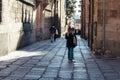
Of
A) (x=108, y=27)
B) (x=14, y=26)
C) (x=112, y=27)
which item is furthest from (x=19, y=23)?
(x=112, y=27)

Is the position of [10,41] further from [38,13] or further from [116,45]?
[38,13]

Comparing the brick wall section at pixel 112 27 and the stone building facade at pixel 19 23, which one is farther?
the stone building facade at pixel 19 23

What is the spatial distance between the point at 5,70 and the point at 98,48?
6910 mm

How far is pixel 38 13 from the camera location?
31.8 metres

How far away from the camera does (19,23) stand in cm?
2145

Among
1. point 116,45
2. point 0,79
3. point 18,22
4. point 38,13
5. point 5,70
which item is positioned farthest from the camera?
point 38,13

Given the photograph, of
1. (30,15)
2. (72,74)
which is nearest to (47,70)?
(72,74)

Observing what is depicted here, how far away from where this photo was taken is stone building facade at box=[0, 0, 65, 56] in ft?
56.0

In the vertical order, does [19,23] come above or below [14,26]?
above

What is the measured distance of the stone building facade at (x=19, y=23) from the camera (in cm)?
1706

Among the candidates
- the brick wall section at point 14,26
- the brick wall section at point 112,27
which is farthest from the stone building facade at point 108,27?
the brick wall section at point 14,26

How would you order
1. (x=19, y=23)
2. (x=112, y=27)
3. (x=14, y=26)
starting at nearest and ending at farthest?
(x=112, y=27) → (x=14, y=26) → (x=19, y=23)

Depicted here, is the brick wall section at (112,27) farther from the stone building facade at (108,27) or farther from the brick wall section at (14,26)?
the brick wall section at (14,26)

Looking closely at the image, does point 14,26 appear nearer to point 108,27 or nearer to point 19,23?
point 19,23
